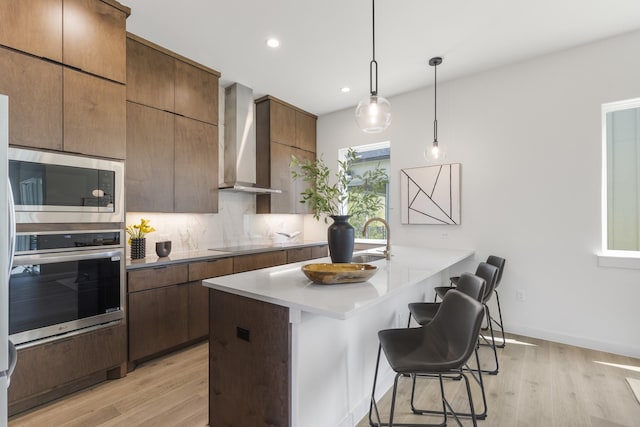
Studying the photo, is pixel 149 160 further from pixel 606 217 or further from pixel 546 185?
pixel 606 217

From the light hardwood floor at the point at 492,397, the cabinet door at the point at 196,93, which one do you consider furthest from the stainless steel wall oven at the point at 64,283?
the cabinet door at the point at 196,93

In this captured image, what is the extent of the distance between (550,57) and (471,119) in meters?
0.87

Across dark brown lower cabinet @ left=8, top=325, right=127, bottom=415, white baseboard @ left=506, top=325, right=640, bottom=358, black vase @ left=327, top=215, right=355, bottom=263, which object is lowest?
white baseboard @ left=506, top=325, right=640, bottom=358

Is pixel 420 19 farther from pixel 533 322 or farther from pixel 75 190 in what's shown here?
pixel 533 322

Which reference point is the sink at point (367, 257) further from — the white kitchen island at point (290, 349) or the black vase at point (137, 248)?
the black vase at point (137, 248)

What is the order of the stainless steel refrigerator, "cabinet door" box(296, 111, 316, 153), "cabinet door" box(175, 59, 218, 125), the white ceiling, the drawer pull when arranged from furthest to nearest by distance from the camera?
1. "cabinet door" box(296, 111, 316, 153)
2. "cabinet door" box(175, 59, 218, 125)
3. the white ceiling
4. the drawer pull
5. the stainless steel refrigerator

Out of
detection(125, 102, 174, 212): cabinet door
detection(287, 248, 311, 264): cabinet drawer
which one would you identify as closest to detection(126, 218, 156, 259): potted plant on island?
detection(125, 102, 174, 212): cabinet door

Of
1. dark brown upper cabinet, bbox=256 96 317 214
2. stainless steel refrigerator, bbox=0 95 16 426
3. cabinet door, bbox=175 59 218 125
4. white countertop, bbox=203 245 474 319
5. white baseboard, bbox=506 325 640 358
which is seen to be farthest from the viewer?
dark brown upper cabinet, bbox=256 96 317 214

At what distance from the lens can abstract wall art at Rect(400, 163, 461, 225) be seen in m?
3.58

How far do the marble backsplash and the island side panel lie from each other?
75.4 inches

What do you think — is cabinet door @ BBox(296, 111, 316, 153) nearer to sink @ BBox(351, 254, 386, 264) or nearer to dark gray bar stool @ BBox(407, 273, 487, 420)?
sink @ BBox(351, 254, 386, 264)

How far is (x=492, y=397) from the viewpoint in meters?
2.08

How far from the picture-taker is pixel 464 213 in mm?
3543

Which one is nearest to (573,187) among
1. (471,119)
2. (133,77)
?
(471,119)
